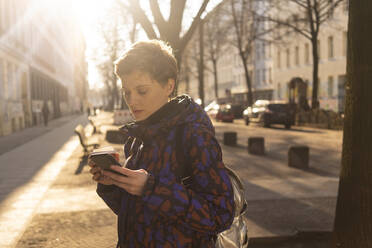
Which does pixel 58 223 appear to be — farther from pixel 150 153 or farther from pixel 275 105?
pixel 275 105

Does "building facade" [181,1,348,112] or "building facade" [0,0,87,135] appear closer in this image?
"building facade" [0,0,87,135]

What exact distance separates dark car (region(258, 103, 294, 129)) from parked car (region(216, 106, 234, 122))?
7.95m

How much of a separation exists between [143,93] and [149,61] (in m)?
0.13

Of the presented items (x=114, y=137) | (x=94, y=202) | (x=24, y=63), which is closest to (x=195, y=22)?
(x=114, y=137)

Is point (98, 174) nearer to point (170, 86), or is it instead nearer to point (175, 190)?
Result: point (175, 190)

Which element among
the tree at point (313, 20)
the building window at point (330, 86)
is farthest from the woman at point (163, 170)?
the building window at point (330, 86)

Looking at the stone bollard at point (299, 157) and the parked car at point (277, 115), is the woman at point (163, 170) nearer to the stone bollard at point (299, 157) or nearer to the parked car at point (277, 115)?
the stone bollard at point (299, 157)

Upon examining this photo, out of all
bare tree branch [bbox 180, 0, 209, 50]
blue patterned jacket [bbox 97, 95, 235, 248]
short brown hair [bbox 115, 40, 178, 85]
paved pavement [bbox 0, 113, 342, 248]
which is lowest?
paved pavement [bbox 0, 113, 342, 248]

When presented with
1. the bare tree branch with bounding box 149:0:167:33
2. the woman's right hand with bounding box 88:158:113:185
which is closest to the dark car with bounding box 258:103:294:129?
the bare tree branch with bounding box 149:0:167:33

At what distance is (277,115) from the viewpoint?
27359 mm

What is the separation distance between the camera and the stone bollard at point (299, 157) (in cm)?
1112

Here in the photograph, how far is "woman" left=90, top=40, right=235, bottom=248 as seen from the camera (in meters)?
1.79

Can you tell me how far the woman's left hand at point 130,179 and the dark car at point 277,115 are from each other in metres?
25.6

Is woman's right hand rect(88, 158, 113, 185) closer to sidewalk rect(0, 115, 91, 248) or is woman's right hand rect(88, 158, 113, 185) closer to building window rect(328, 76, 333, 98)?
sidewalk rect(0, 115, 91, 248)
